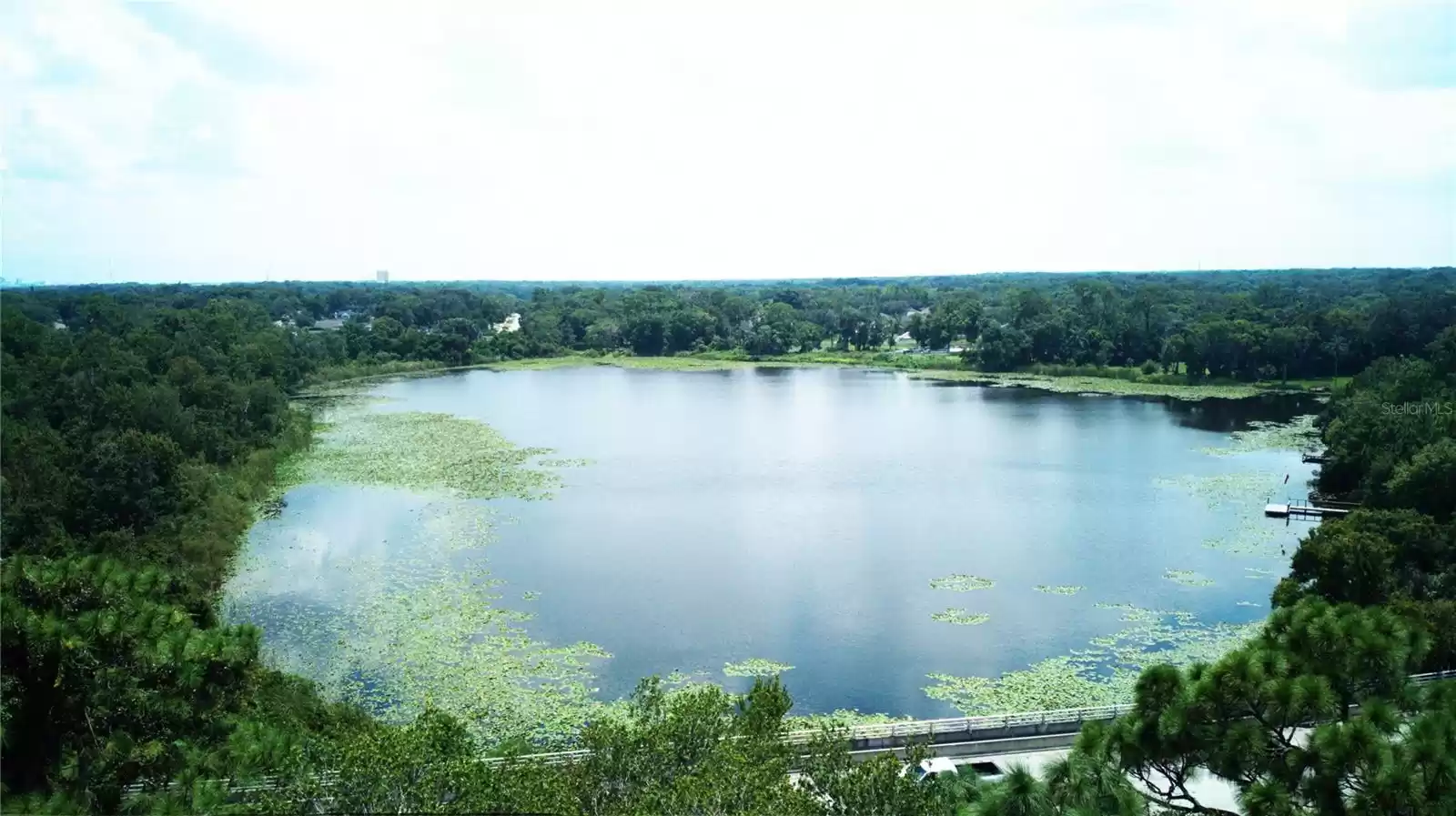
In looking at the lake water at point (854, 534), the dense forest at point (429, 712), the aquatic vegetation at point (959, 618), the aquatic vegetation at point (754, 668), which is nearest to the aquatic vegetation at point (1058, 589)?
the lake water at point (854, 534)

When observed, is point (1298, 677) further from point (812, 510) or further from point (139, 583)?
point (812, 510)

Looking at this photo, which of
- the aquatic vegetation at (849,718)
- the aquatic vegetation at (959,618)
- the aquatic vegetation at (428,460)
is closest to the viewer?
the aquatic vegetation at (849,718)

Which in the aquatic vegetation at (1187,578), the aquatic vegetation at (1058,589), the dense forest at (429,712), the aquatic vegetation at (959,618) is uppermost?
the dense forest at (429,712)

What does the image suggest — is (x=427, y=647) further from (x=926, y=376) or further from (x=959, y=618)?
(x=926, y=376)

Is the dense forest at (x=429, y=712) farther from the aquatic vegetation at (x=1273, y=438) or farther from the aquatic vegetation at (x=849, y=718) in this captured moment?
the aquatic vegetation at (x=849, y=718)

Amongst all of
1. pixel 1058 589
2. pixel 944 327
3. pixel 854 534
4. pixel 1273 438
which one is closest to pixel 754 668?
→ pixel 1058 589
